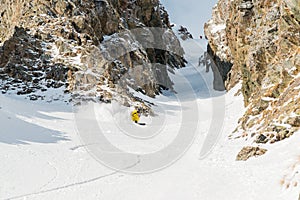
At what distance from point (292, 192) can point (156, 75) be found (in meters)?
41.2

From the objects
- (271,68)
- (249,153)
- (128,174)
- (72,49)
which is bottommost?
(128,174)

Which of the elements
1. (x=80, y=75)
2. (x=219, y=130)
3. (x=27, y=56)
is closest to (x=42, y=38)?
(x=27, y=56)

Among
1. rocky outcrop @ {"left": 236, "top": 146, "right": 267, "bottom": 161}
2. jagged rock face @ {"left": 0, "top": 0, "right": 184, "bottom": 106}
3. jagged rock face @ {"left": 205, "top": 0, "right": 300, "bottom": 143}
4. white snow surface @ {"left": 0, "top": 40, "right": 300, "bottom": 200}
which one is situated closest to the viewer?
white snow surface @ {"left": 0, "top": 40, "right": 300, "bottom": 200}

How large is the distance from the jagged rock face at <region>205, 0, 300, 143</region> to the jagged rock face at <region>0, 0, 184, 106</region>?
1280 centimetres

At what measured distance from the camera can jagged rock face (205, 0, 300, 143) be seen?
1362cm

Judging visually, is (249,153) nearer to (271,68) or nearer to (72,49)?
(271,68)

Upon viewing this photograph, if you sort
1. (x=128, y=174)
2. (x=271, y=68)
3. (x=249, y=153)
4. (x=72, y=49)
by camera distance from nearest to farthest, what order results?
1. (x=128, y=174)
2. (x=249, y=153)
3. (x=271, y=68)
4. (x=72, y=49)

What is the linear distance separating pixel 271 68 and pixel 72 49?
2198cm

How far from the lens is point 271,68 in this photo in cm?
1900

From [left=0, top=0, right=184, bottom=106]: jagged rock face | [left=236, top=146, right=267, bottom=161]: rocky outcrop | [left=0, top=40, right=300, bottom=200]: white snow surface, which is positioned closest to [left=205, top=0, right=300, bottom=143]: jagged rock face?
[left=236, top=146, right=267, bottom=161]: rocky outcrop

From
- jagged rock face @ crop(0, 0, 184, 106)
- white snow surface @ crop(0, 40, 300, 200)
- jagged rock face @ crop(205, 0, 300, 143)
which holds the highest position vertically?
jagged rock face @ crop(0, 0, 184, 106)

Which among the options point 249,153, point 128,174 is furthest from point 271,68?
point 128,174

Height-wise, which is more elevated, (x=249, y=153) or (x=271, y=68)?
(x=271, y=68)

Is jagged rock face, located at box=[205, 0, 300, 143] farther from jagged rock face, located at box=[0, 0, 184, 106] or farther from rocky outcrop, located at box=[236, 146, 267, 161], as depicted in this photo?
jagged rock face, located at box=[0, 0, 184, 106]
